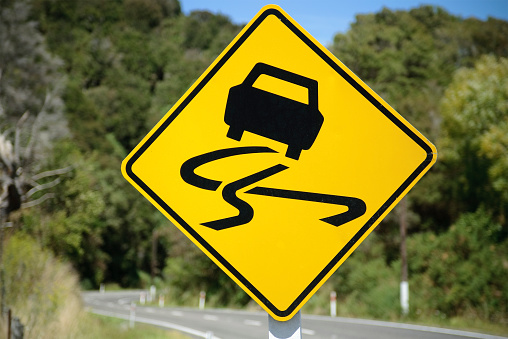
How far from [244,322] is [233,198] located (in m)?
18.1

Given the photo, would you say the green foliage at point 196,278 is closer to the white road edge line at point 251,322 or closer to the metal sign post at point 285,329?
the white road edge line at point 251,322

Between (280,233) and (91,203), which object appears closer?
(280,233)

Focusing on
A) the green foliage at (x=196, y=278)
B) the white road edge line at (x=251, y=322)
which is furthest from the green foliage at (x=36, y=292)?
the green foliage at (x=196, y=278)

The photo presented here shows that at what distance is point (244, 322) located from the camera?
19125mm

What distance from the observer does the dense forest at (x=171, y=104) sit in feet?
67.6

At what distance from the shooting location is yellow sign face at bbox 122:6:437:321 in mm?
1766

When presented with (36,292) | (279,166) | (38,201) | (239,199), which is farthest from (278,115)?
(38,201)

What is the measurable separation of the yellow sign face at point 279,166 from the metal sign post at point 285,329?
0.04 meters

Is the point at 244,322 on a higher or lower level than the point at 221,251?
lower

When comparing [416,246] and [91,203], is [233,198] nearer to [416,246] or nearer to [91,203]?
[416,246]

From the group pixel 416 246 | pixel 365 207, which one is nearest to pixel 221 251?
pixel 365 207

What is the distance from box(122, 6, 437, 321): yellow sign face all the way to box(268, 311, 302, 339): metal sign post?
41mm

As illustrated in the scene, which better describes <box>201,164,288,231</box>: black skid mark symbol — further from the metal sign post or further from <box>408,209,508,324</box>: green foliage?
<box>408,209,508,324</box>: green foliage

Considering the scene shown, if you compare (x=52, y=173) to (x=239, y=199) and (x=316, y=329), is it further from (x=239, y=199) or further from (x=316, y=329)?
(x=239, y=199)
